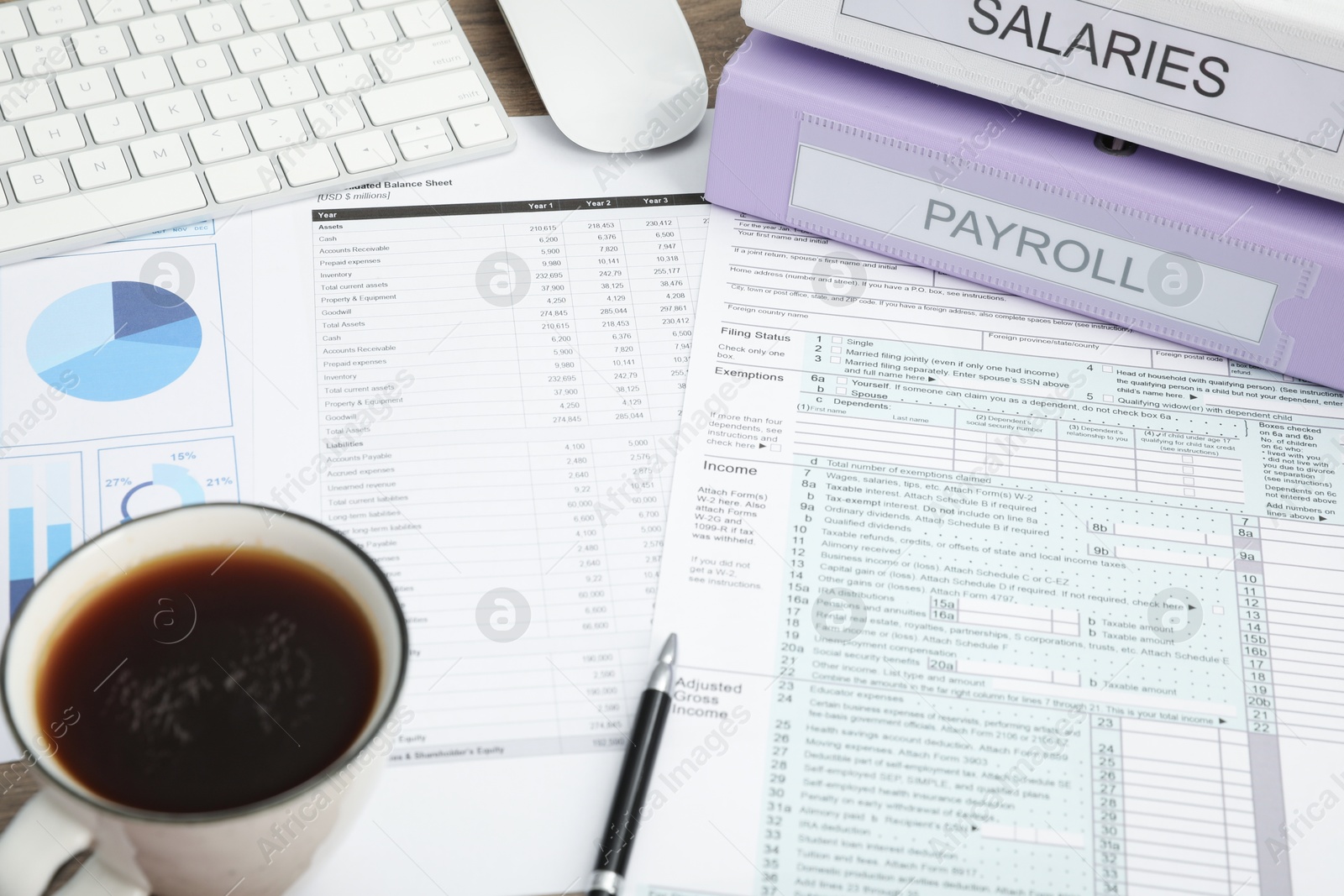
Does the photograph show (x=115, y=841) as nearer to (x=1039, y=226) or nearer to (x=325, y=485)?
(x=325, y=485)

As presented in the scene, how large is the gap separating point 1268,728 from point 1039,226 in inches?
10.0

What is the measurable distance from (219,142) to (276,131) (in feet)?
0.10

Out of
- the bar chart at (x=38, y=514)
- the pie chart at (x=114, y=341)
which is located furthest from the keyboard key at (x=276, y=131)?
the bar chart at (x=38, y=514)

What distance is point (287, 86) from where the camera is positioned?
0.63 meters

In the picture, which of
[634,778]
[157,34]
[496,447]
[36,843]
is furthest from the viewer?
[157,34]

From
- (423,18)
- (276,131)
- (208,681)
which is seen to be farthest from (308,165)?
(208,681)

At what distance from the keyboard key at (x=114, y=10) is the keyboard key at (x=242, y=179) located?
122mm

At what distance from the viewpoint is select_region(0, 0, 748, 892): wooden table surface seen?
2.21 feet

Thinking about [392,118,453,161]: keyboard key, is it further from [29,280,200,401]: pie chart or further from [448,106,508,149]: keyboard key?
[29,280,200,401]: pie chart

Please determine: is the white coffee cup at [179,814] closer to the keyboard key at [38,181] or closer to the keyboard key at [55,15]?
the keyboard key at [38,181]

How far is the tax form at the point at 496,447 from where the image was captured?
44cm

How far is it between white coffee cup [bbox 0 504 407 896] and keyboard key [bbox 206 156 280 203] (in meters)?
0.28

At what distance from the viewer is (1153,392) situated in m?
0.57

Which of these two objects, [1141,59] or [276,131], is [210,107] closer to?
[276,131]
